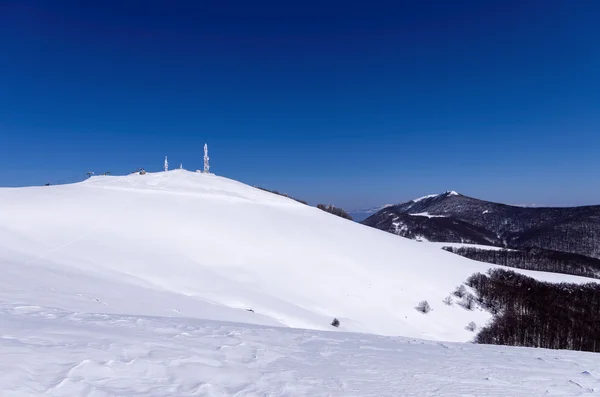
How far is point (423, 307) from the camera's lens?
49875mm

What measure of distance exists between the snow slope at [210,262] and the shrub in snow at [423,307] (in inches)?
34.0

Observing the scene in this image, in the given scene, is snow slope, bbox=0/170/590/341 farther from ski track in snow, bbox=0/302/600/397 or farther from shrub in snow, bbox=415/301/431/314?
ski track in snow, bbox=0/302/600/397

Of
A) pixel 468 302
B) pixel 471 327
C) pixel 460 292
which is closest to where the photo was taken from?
pixel 471 327

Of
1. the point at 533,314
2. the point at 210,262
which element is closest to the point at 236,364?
the point at 210,262

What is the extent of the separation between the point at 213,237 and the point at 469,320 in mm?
42414

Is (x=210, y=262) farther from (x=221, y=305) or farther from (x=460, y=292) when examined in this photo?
(x=460, y=292)

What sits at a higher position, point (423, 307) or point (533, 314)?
point (423, 307)

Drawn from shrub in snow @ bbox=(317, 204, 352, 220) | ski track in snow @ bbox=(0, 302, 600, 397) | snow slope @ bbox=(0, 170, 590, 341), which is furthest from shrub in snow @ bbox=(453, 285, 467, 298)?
shrub in snow @ bbox=(317, 204, 352, 220)

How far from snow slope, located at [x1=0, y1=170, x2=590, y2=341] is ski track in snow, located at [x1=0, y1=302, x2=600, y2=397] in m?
5.14

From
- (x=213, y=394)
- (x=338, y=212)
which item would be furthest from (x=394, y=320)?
(x=338, y=212)

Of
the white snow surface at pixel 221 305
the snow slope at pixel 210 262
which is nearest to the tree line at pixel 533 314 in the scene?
the white snow surface at pixel 221 305

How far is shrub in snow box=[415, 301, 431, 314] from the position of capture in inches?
Result: 1946

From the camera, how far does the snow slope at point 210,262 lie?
2050 cm

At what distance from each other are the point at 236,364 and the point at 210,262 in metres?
34.8
